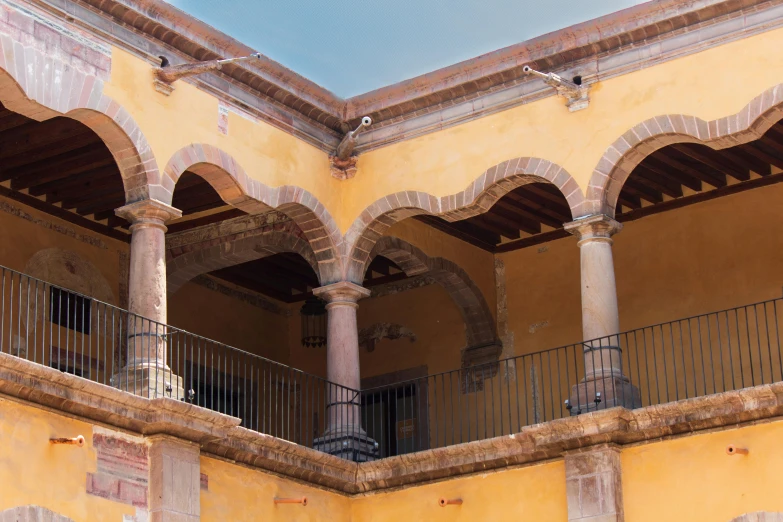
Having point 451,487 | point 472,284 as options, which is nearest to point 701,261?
point 472,284

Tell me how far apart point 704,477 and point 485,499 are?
2.14 meters

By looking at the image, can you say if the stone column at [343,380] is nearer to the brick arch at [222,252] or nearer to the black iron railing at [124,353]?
the black iron railing at [124,353]

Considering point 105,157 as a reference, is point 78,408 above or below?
below

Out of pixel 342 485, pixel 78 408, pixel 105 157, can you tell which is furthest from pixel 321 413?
pixel 78 408

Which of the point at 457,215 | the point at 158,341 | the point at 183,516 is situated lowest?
the point at 183,516

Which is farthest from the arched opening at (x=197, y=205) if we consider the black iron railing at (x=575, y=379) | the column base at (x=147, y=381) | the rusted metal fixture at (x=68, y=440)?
the rusted metal fixture at (x=68, y=440)

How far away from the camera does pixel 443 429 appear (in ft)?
55.0

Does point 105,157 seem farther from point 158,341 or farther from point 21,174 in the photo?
point 158,341

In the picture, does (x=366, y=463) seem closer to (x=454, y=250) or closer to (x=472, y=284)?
(x=472, y=284)

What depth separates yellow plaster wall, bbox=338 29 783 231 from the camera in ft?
43.8

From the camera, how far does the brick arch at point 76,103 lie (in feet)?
40.1

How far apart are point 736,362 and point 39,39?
24.2ft

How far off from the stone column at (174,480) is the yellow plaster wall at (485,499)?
2334 millimetres

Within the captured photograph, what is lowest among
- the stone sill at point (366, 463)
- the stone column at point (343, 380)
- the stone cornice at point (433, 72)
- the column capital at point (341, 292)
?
the stone sill at point (366, 463)
